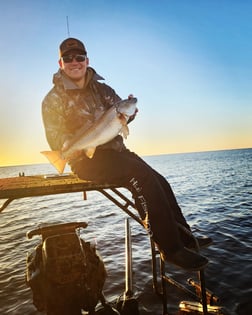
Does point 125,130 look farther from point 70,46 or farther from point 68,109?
point 70,46

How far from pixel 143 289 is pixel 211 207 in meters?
15.5

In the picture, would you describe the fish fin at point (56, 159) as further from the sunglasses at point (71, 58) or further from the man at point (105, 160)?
the sunglasses at point (71, 58)

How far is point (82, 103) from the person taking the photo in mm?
5508

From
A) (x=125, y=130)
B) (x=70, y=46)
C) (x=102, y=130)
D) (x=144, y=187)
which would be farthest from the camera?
(x=70, y=46)

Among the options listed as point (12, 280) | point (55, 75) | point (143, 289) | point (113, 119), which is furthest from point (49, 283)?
point (12, 280)

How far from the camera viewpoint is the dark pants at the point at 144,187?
3803 mm

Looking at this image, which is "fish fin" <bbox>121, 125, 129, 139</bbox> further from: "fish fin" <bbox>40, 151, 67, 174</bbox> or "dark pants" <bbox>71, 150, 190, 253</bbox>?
"fish fin" <bbox>40, 151, 67, 174</bbox>

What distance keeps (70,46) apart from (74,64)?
0.36 m

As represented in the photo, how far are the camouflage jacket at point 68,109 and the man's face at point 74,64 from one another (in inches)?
6.0

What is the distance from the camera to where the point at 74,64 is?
5449 mm

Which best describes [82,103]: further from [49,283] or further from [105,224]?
[105,224]

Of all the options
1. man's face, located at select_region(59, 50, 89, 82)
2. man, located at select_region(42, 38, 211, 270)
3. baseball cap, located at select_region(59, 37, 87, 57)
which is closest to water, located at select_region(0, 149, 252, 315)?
man, located at select_region(42, 38, 211, 270)

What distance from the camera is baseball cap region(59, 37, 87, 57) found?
5.36 m

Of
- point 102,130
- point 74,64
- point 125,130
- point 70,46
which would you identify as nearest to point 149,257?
point 125,130
